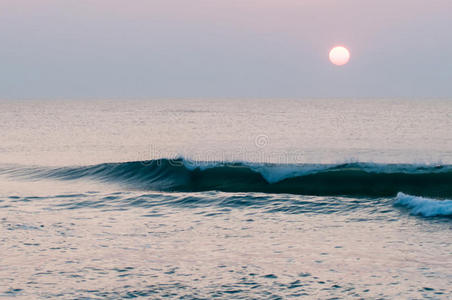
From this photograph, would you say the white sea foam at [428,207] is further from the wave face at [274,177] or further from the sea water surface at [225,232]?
the wave face at [274,177]

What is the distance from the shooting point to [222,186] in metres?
20.4

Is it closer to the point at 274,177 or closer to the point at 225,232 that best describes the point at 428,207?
the point at 225,232

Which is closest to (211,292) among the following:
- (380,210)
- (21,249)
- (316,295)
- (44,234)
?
(316,295)

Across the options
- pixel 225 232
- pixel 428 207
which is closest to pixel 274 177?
pixel 428 207

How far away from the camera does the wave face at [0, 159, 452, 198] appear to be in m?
18.6

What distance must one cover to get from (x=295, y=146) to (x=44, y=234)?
27.8 m

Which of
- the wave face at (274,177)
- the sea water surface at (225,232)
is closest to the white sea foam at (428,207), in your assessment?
the sea water surface at (225,232)

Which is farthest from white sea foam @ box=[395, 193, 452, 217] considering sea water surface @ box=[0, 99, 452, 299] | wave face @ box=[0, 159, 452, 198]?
wave face @ box=[0, 159, 452, 198]

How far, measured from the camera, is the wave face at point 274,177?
61.1 feet

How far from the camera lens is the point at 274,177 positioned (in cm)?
2047

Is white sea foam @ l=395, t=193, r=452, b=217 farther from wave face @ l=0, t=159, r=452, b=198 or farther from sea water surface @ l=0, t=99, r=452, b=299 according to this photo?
wave face @ l=0, t=159, r=452, b=198

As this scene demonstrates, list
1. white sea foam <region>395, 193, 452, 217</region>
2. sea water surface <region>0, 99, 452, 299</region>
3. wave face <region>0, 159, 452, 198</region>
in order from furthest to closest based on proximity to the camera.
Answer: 1. wave face <region>0, 159, 452, 198</region>
2. white sea foam <region>395, 193, 452, 217</region>
3. sea water surface <region>0, 99, 452, 299</region>

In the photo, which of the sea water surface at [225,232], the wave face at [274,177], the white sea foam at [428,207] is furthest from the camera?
the wave face at [274,177]

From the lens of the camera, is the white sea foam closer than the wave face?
Yes
